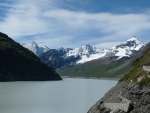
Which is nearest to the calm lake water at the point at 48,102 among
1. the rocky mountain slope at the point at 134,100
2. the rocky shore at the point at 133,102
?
the rocky mountain slope at the point at 134,100

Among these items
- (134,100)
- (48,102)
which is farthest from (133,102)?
(48,102)

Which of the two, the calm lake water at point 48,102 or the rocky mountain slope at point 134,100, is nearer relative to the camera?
the rocky mountain slope at point 134,100

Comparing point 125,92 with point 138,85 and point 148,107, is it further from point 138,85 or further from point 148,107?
point 148,107

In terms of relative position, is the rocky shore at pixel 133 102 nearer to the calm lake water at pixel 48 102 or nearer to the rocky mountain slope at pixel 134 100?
the rocky mountain slope at pixel 134 100

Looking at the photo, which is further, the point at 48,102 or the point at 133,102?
the point at 48,102

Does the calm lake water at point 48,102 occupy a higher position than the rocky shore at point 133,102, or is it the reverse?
the rocky shore at point 133,102

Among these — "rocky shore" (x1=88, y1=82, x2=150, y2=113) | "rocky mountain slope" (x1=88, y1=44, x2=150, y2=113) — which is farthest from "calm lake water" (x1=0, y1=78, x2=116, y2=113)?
"rocky shore" (x1=88, y1=82, x2=150, y2=113)

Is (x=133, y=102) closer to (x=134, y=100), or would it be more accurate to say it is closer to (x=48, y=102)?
(x=134, y=100)

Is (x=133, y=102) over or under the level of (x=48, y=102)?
over

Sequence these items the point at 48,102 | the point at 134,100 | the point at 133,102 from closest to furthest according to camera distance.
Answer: the point at 133,102
the point at 134,100
the point at 48,102

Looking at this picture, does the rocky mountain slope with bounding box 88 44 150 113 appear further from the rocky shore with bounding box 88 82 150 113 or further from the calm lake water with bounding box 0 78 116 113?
the calm lake water with bounding box 0 78 116 113

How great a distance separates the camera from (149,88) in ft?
131

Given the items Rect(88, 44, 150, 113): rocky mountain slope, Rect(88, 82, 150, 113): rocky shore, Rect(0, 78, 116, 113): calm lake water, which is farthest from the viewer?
Rect(0, 78, 116, 113): calm lake water

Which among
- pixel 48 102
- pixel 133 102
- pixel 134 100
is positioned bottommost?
pixel 48 102
